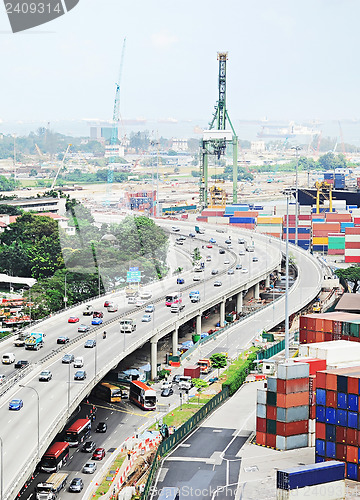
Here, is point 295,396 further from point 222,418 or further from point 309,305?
point 309,305

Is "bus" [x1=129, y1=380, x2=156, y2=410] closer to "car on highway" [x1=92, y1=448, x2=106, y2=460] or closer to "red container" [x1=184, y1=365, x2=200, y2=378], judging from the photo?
"red container" [x1=184, y1=365, x2=200, y2=378]

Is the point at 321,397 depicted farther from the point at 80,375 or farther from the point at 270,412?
the point at 80,375

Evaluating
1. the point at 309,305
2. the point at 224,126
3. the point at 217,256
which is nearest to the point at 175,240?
the point at 217,256

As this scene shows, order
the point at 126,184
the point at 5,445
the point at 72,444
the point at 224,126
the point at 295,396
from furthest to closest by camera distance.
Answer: the point at 126,184 < the point at 224,126 < the point at 72,444 < the point at 295,396 < the point at 5,445

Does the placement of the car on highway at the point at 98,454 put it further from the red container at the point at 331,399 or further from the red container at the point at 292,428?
the red container at the point at 331,399

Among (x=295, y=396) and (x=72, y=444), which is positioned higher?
(x=295, y=396)

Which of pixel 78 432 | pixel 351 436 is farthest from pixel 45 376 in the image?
pixel 351 436
